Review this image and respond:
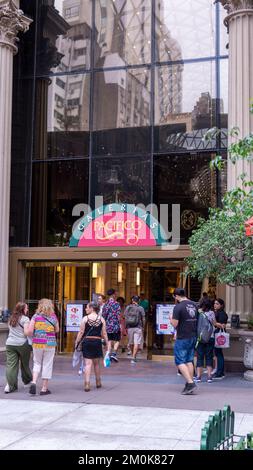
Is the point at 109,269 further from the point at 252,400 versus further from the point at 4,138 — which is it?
the point at 252,400

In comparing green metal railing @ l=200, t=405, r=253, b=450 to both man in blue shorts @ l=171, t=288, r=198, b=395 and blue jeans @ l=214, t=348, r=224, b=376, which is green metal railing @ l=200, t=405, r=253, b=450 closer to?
man in blue shorts @ l=171, t=288, r=198, b=395

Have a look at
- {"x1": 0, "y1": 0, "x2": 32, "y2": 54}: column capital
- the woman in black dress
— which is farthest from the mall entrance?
{"x1": 0, "y1": 0, "x2": 32, "y2": 54}: column capital

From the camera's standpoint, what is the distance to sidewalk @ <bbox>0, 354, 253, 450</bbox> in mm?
6930

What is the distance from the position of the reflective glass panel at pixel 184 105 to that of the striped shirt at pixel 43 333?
23.9 ft

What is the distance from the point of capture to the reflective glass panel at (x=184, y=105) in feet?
51.6

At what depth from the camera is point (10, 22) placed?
15.9 metres

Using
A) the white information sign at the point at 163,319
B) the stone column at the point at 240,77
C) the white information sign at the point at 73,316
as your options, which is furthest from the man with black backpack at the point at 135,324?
the stone column at the point at 240,77

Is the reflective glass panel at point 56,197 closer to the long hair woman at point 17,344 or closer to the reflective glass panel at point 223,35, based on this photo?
the reflective glass panel at point 223,35

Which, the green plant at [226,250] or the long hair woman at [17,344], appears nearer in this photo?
the long hair woman at [17,344]

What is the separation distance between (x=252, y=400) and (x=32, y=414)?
11.6 ft

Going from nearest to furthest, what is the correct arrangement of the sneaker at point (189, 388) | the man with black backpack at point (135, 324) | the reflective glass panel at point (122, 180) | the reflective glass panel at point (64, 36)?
the sneaker at point (189, 388) < the man with black backpack at point (135, 324) < the reflective glass panel at point (122, 180) < the reflective glass panel at point (64, 36)

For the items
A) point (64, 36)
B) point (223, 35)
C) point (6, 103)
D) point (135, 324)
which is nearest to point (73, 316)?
point (135, 324)

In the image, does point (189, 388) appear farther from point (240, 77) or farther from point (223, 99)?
point (223, 99)

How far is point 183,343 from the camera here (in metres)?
10.1
